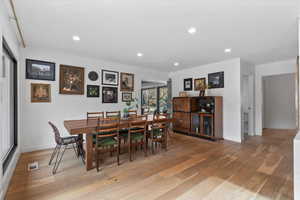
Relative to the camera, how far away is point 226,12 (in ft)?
6.68

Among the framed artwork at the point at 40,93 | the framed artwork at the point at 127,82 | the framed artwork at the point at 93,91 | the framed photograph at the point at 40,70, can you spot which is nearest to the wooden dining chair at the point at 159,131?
the framed artwork at the point at 127,82

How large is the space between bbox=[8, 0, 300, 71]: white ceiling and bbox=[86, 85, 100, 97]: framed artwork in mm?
976

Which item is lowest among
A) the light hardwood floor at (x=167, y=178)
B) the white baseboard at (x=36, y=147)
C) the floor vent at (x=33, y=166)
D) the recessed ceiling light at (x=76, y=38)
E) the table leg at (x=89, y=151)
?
the light hardwood floor at (x=167, y=178)

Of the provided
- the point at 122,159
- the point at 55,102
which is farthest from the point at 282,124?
the point at 55,102

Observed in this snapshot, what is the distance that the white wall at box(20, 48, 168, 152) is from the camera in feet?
11.2

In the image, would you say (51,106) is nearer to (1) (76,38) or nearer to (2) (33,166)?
(2) (33,166)

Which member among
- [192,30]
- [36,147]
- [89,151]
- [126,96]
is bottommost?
[36,147]

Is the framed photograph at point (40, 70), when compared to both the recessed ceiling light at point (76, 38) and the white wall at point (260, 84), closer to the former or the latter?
the recessed ceiling light at point (76, 38)

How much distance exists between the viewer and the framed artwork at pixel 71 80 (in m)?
3.82

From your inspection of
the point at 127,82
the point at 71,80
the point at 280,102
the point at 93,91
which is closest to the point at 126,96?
the point at 127,82

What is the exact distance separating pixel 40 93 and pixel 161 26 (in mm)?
3252

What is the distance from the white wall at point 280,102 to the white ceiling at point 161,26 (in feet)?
10.1

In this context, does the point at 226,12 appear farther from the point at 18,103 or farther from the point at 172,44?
the point at 18,103

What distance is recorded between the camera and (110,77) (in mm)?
4668
